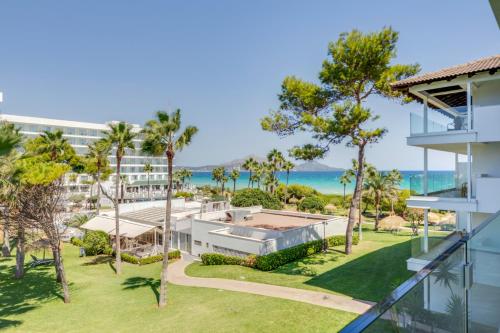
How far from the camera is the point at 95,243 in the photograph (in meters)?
31.8

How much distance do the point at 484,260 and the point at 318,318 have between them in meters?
12.4

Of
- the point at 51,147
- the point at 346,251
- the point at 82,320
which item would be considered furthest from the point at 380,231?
the point at 51,147

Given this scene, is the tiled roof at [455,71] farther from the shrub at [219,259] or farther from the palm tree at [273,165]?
the palm tree at [273,165]

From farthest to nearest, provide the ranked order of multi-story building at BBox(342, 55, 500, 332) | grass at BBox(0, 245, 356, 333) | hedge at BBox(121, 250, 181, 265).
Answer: hedge at BBox(121, 250, 181, 265)
grass at BBox(0, 245, 356, 333)
multi-story building at BBox(342, 55, 500, 332)

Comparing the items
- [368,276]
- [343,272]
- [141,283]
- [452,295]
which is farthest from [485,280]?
[141,283]

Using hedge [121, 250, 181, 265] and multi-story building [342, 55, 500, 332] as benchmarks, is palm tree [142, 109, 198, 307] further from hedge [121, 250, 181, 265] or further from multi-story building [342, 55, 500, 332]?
multi-story building [342, 55, 500, 332]

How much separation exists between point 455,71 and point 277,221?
2332 centimetres

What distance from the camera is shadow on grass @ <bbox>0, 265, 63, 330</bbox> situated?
18.3 m

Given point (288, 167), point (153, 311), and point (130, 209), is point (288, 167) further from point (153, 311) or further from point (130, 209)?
point (153, 311)

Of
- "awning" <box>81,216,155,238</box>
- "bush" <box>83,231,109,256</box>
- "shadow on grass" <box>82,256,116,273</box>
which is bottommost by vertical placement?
"shadow on grass" <box>82,256,116,273</box>

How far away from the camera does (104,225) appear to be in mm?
31922

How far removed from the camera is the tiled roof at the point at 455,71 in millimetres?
13008

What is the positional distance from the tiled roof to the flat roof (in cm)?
1836

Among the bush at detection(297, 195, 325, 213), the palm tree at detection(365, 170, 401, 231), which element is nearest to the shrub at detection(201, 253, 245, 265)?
the bush at detection(297, 195, 325, 213)
